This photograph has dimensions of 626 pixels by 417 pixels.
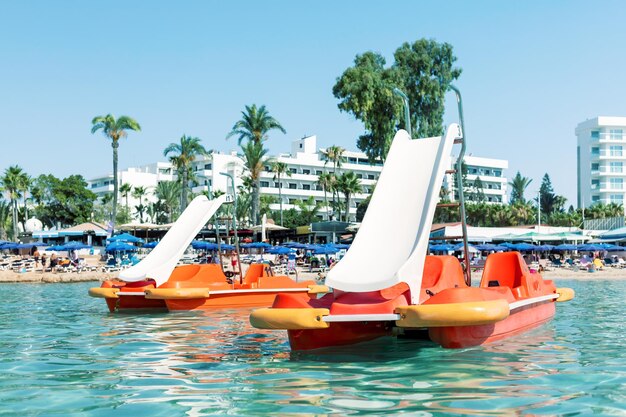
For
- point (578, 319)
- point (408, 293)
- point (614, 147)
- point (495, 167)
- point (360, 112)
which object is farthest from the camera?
point (495, 167)

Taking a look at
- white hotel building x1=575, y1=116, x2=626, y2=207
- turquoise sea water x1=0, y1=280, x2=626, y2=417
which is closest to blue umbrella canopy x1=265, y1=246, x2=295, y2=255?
turquoise sea water x1=0, y1=280, x2=626, y2=417

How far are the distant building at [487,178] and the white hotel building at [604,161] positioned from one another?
47.2ft

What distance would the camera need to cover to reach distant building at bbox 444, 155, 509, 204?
11400cm

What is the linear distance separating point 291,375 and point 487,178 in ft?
371

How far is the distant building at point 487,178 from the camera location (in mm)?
114000

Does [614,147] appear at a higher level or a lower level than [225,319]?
higher

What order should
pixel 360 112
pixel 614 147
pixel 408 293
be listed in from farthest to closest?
pixel 614 147 → pixel 360 112 → pixel 408 293

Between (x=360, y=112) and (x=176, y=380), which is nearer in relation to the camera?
(x=176, y=380)

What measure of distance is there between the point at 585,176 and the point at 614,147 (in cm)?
591

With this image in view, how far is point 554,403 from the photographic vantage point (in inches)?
299

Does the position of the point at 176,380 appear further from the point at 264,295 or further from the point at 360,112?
the point at 360,112

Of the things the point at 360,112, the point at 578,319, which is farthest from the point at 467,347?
the point at 360,112

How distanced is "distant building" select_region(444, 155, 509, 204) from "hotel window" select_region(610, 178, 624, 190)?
59.1 feet

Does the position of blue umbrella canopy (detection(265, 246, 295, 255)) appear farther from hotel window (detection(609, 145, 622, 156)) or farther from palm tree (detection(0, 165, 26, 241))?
hotel window (detection(609, 145, 622, 156))
